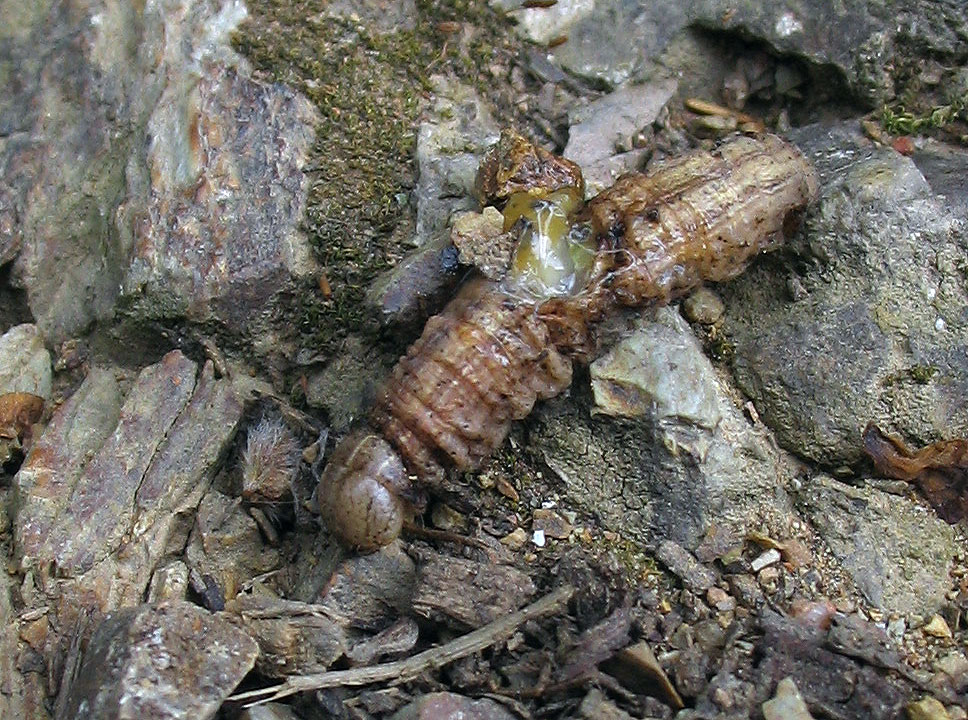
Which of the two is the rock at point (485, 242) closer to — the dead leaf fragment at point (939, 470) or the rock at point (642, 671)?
the rock at point (642, 671)

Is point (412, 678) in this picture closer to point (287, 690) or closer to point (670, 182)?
point (287, 690)

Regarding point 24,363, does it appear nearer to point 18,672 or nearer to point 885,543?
point 18,672

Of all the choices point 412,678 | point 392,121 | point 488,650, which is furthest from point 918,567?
point 392,121

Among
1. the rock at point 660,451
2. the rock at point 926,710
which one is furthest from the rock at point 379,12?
the rock at point 926,710

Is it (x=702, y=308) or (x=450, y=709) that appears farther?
(x=702, y=308)

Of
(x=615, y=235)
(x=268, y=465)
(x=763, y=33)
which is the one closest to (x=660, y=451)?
(x=615, y=235)

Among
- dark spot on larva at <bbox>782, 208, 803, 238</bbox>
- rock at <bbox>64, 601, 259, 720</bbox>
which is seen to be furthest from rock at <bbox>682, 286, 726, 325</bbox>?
rock at <bbox>64, 601, 259, 720</bbox>

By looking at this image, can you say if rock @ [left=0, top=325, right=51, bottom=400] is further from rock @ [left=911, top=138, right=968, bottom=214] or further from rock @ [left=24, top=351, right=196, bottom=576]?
rock @ [left=911, top=138, right=968, bottom=214]
